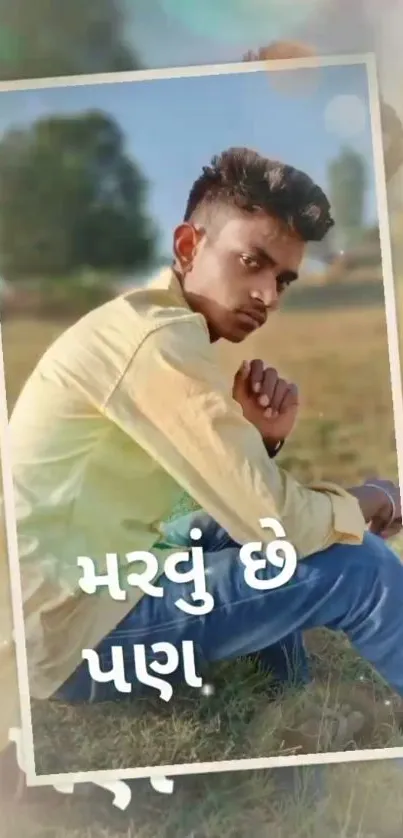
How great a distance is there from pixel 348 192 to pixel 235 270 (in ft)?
0.35

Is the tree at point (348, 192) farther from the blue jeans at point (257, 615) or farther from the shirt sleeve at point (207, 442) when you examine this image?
the blue jeans at point (257, 615)

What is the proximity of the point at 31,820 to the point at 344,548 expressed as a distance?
1.02ft

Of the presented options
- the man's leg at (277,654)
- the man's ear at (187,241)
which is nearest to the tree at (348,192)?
the man's ear at (187,241)

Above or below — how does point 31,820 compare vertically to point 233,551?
below

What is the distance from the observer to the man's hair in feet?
1.92

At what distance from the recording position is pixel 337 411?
23.0 inches

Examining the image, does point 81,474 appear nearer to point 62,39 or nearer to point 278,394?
point 278,394

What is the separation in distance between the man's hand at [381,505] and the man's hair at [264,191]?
195 millimetres

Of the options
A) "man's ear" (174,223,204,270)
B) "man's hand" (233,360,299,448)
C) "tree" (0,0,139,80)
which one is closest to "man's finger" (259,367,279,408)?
"man's hand" (233,360,299,448)

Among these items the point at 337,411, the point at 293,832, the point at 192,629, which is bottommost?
the point at 293,832

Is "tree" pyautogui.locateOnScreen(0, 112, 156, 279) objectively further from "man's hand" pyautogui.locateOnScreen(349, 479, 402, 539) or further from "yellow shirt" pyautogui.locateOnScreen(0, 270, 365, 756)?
"man's hand" pyautogui.locateOnScreen(349, 479, 402, 539)

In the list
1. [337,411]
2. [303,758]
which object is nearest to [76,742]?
[303,758]

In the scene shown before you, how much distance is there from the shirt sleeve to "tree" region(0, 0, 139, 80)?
0.22 metres

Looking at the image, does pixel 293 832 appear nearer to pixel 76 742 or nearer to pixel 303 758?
pixel 303 758
